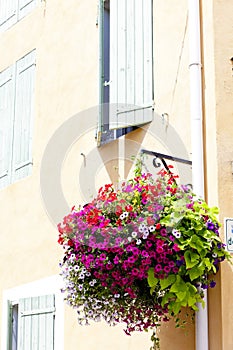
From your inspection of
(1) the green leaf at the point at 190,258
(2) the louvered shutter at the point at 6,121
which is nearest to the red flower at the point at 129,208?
(1) the green leaf at the point at 190,258

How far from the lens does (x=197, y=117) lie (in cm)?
591

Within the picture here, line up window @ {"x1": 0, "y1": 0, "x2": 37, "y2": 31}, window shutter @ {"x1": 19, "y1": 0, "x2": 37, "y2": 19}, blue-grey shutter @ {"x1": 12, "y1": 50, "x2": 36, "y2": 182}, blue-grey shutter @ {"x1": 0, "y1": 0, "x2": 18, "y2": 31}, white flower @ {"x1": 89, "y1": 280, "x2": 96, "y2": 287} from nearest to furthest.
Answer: white flower @ {"x1": 89, "y1": 280, "x2": 96, "y2": 287} → blue-grey shutter @ {"x1": 12, "y1": 50, "x2": 36, "y2": 182} → window shutter @ {"x1": 19, "y1": 0, "x2": 37, "y2": 19} → window @ {"x1": 0, "y1": 0, "x2": 37, "y2": 31} → blue-grey shutter @ {"x1": 0, "y1": 0, "x2": 18, "y2": 31}

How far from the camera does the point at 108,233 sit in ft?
17.6

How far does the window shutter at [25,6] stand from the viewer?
361 inches

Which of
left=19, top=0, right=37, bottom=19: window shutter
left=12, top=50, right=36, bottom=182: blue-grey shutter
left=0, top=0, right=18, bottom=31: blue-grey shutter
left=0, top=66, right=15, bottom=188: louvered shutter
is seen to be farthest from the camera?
left=0, top=0, right=18, bottom=31: blue-grey shutter

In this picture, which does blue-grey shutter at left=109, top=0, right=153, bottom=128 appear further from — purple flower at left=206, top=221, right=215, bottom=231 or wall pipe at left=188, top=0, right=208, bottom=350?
purple flower at left=206, top=221, right=215, bottom=231

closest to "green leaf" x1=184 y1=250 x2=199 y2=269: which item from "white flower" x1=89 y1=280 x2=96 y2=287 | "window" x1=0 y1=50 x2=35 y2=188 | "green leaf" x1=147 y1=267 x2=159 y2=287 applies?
"green leaf" x1=147 y1=267 x2=159 y2=287

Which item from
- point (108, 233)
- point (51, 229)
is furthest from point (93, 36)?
point (108, 233)

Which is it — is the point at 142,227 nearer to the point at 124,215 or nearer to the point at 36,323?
the point at 124,215

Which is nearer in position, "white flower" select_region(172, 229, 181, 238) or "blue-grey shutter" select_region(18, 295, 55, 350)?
"white flower" select_region(172, 229, 181, 238)

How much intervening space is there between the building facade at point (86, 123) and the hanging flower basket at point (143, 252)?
0.96ft

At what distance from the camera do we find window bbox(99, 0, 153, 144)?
6.70 meters

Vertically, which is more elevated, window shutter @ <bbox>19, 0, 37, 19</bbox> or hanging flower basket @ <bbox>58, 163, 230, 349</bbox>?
window shutter @ <bbox>19, 0, 37, 19</bbox>

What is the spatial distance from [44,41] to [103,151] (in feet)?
6.41
